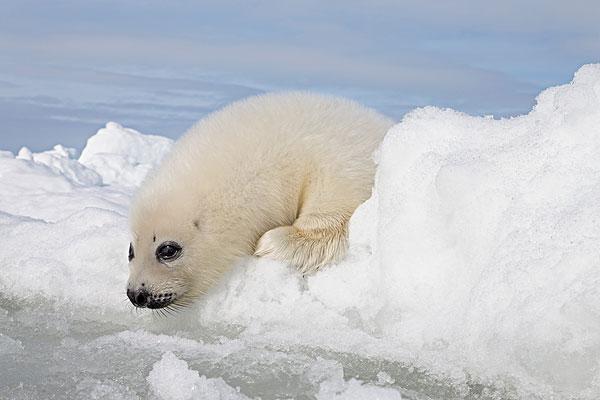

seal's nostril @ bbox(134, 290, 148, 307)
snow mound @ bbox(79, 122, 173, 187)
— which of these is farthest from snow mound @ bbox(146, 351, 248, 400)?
snow mound @ bbox(79, 122, 173, 187)

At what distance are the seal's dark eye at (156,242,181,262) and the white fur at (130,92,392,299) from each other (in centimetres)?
2

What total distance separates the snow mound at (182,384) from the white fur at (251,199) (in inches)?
52.1

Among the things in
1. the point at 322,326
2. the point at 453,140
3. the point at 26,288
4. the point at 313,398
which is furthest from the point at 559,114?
→ the point at 26,288

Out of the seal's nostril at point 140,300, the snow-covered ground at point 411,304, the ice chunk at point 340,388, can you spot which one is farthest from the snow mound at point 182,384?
the seal's nostril at point 140,300

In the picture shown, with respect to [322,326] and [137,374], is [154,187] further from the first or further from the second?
[137,374]

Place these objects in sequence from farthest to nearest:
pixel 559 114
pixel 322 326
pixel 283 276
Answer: pixel 283 276 → pixel 322 326 → pixel 559 114

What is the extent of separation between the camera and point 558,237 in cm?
275

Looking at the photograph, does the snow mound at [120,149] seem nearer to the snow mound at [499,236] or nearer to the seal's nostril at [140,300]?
the seal's nostril at [140,300]

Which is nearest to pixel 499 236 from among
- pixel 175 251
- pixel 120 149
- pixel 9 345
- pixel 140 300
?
pixel 175 251

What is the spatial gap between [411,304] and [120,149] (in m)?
29.2

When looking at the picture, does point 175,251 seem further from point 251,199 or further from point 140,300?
point 251,199

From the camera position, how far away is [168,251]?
13.3ft

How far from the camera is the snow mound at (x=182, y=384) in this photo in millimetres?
2527

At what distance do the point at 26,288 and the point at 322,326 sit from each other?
193cm
